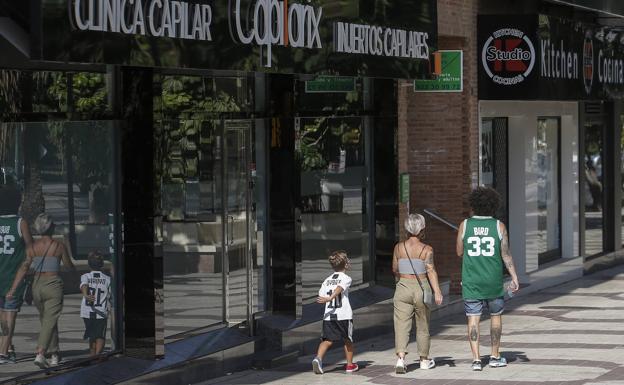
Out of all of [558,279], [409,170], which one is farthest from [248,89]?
[558,279]

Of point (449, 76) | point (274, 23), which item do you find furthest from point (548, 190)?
point (274, 23)

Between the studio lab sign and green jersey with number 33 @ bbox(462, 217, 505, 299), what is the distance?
334cm

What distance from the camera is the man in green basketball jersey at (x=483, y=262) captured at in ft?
45.0

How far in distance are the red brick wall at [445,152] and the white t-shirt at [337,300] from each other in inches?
236

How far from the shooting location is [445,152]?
19875 millimetres

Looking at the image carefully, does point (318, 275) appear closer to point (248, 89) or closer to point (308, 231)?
point (308, 231)

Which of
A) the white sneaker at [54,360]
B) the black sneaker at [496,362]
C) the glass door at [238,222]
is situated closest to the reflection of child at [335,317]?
the glass door at [238,222]

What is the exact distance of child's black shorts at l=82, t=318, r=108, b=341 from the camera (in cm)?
1212

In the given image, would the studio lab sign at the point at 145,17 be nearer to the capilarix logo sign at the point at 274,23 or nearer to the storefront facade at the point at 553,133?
the capilarix logo sign at the point at 274,23

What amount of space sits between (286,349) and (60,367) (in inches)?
134

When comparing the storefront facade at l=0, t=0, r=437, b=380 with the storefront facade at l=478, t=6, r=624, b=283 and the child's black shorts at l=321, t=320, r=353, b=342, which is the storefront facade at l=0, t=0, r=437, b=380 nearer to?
the child's black shorts at l=321, t=320, r=353, b=342

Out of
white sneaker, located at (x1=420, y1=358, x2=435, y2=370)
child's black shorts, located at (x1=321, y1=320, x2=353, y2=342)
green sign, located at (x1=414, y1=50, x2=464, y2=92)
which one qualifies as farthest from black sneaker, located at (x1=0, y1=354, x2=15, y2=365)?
green sign, located at (x1=414, y1=50, x2=464, y2=92)

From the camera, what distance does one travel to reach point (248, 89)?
14.7 metres

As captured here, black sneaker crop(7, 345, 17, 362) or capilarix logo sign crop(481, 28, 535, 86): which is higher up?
→ capilarix logo sign crop(481, 28, 535, 86)
